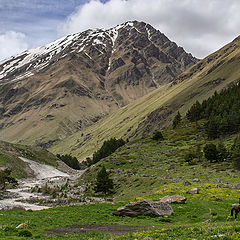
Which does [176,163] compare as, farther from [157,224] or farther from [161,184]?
[157,224]

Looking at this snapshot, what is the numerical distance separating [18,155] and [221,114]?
3773 inches

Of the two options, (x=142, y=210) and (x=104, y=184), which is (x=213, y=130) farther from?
(x=142, y=210)

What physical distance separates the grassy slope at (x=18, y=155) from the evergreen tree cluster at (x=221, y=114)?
7677cm

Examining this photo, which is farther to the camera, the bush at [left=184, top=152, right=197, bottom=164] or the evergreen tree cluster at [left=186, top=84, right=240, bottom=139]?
the evergreen tree cluster at [left=186, top=84, right=240, bottom=139]

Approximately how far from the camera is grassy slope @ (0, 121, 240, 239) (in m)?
20.3

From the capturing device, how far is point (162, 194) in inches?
1693

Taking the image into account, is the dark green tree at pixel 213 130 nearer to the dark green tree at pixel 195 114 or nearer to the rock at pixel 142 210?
the dark green tree at pixel 195 114

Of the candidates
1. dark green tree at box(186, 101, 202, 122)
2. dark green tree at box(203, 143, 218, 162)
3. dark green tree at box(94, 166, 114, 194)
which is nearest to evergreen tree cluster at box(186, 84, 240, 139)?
dark green tree at box(186, 101, 202, 122)

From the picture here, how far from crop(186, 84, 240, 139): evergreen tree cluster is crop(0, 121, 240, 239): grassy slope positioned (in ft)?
17.7

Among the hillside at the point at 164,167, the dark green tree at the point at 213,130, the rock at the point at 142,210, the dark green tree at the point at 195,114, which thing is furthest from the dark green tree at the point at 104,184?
the dark green tree at the point at 195,114

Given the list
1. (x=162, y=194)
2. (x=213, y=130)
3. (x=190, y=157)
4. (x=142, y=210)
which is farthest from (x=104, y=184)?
(x=213, y=130)

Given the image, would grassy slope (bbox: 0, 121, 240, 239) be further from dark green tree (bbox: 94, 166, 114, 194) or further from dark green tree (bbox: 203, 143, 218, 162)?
dark green tree (bbox: 203, 143, 218, 162)

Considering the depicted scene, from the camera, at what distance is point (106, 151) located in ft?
482

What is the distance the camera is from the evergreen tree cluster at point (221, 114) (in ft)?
291
